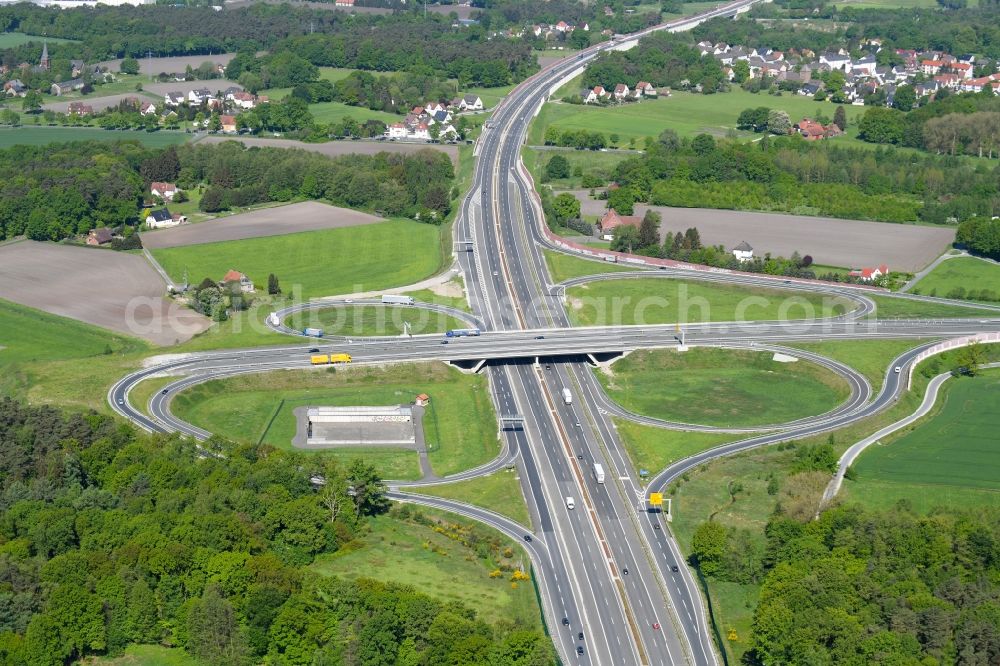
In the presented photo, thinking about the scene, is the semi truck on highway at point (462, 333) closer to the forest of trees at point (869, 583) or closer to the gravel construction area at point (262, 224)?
the gravel construction area at point (262, 224)

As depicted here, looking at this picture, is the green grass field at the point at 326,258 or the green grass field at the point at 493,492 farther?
the green grass field at the point at 326,258

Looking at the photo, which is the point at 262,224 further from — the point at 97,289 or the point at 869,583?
the point at 869,583

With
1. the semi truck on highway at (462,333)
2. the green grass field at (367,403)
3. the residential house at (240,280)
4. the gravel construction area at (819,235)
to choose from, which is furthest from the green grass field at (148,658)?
the gravel construction area at (819,235)

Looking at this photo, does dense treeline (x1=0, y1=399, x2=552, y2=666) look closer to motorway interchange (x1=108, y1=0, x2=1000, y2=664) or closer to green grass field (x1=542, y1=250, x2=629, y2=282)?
motorway interchange (x1=108, y1=0, x2=1000, y2=664)

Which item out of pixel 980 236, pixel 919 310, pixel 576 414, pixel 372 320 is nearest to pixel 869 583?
pixel 576 414

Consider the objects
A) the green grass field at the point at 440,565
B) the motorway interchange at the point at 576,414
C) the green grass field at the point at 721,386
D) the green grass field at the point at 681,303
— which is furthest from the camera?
the green grass field at the point at 681,303

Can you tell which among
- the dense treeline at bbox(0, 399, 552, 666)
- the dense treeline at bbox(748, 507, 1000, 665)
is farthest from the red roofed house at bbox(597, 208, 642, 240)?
the dense treeline at bbox(748, 507, 1000, 665)

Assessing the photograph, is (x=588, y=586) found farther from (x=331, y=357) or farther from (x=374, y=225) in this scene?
(x=374, y=225)
